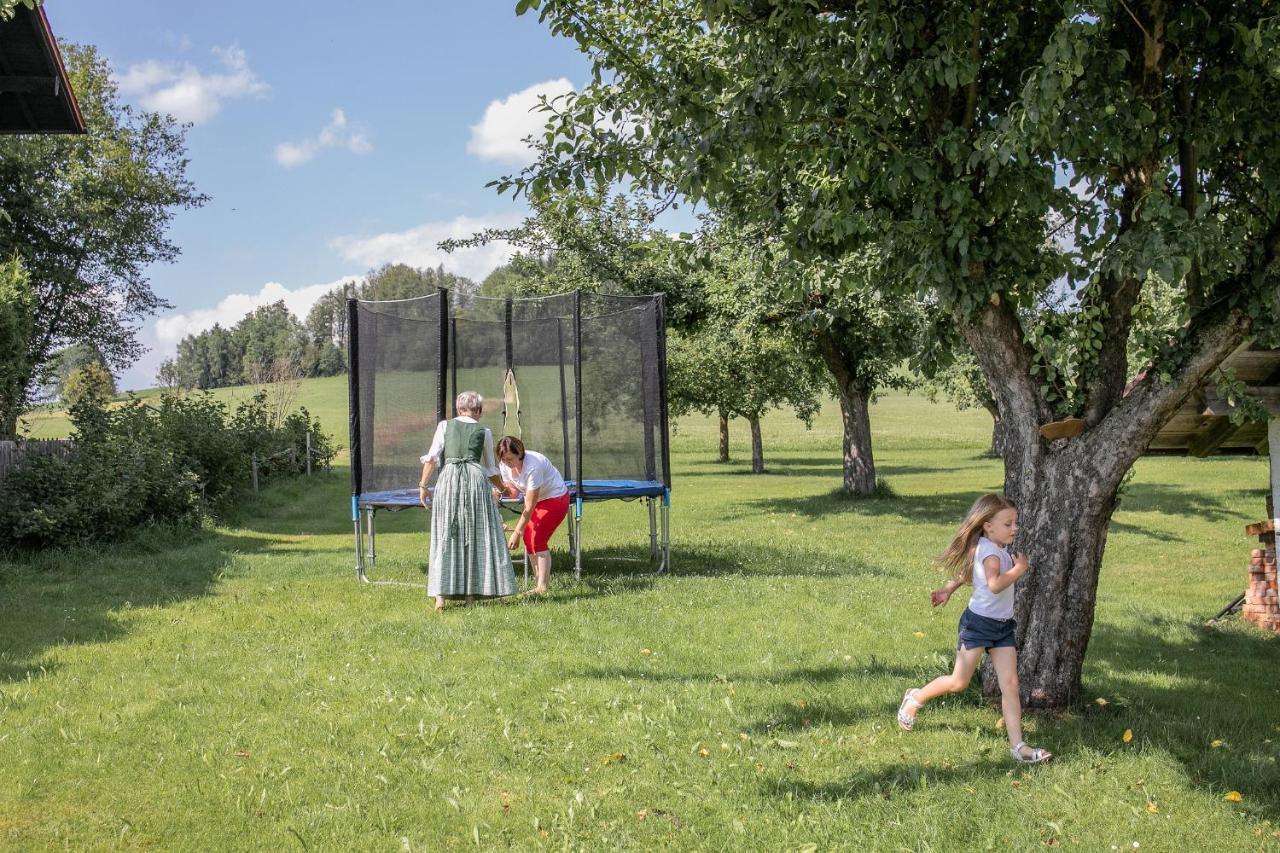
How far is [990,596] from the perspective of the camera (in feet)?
18.8

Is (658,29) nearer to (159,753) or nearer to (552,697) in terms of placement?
(552,697)

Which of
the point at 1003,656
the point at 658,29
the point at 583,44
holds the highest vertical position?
the point at 658,29

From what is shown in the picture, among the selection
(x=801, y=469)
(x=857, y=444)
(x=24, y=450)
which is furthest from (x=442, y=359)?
(x=801, y=469)

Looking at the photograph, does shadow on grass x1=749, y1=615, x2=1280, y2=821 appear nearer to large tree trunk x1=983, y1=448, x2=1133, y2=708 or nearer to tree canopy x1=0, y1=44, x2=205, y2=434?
large tree trunk x1=983, y1=448, x2=1133, y2=708

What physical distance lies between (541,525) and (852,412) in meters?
15.0

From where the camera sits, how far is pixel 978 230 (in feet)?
20.4

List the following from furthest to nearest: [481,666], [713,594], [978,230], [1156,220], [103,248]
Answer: [103,248] < [713,594] < [481,666] < [978,230] < [1156,220]

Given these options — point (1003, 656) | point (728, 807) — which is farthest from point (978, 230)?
point (728, 807)

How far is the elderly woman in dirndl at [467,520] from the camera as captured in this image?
9625mm

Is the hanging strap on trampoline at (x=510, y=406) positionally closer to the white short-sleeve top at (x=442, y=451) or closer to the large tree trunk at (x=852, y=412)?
the white short-sleeve top at (x=442, y=451)

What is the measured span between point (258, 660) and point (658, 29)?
5.54 meters

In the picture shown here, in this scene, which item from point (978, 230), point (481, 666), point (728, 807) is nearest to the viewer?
point (728, 807)

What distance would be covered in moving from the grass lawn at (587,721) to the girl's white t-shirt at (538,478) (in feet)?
3.03

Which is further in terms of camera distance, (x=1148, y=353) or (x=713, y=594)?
(x=713, y=594)
